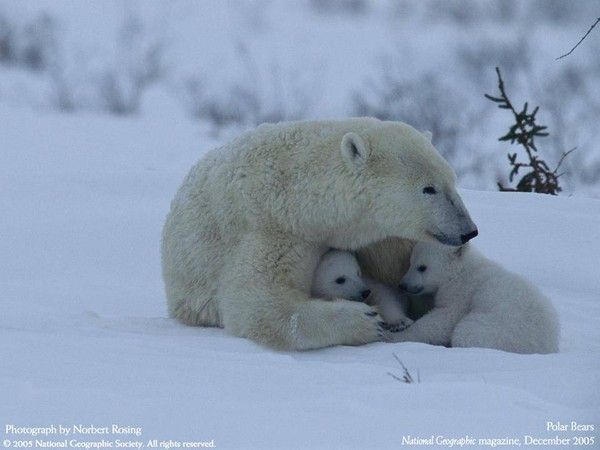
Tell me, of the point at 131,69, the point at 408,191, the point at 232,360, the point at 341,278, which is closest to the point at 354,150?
the point at 408,191

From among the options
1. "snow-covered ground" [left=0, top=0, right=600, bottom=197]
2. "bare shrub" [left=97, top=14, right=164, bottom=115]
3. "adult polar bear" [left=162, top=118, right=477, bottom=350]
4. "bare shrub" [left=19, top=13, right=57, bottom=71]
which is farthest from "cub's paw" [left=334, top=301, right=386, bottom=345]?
"bare shrub" [left=19, top=13, right=57, bottom=71]

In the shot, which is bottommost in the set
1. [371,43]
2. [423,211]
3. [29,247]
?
[29,247]

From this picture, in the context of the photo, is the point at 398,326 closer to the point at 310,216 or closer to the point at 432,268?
the point at 432,268

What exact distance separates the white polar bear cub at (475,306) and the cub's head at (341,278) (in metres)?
0.22

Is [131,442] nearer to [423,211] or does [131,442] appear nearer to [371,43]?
[423,211]

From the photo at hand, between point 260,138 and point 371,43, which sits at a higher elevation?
point 371,43

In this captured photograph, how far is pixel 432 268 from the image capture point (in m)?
4.43

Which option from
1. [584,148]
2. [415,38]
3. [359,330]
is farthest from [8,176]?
[415,38]

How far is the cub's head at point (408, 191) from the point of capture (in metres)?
4.17

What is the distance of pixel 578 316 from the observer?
504 cm

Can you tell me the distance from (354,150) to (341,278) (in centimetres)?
53

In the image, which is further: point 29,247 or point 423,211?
point 29,247

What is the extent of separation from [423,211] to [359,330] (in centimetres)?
51

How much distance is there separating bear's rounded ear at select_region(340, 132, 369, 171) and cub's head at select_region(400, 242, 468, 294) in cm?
53
